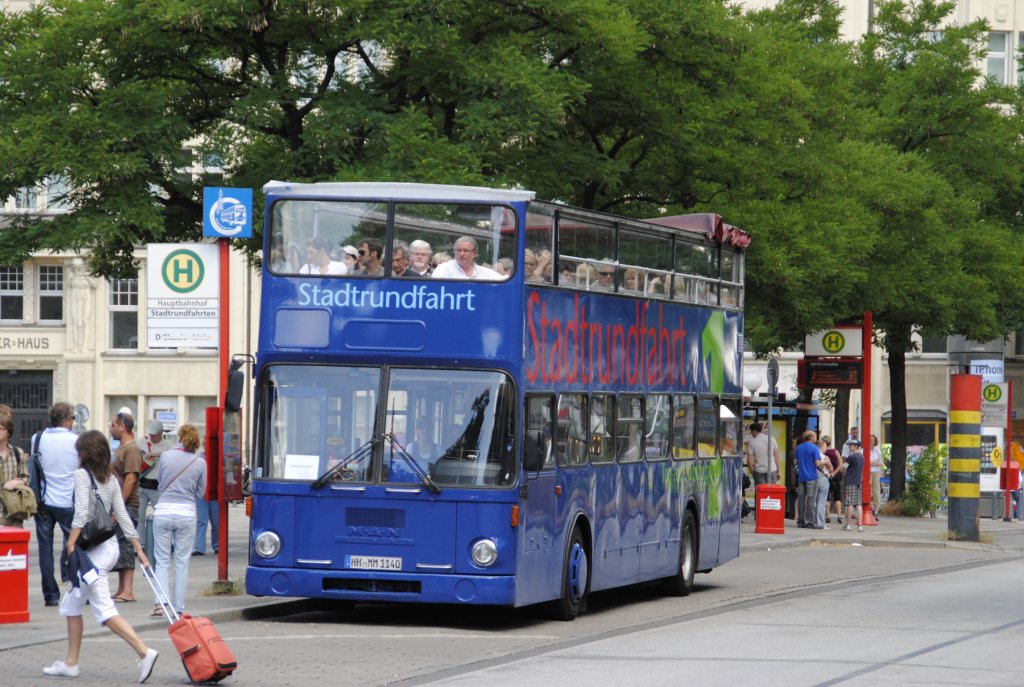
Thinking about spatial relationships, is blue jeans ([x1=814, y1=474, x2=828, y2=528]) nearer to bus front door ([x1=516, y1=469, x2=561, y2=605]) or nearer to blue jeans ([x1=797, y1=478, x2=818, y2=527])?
blue jeans ([x1=797, y1=478, x2=818, y2=527])

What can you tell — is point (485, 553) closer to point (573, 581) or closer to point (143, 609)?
point (573, 581)

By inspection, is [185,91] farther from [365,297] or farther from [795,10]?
[795,10]

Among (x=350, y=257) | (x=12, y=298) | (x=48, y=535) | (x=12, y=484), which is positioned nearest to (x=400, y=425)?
(x=350, y=257)

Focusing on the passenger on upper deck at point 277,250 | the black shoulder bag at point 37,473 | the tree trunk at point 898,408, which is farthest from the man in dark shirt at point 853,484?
the black shoulder bag at point 37,473

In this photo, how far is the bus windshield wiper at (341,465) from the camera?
15.6 metres

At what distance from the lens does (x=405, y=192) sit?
52.6 ft

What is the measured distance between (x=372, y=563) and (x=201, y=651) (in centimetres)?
398

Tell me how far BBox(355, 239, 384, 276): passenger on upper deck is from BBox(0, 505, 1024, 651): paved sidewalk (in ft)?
10.8

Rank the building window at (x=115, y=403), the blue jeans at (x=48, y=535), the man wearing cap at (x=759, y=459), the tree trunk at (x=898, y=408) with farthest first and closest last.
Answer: the building window at (x=115, y=403)
the tree trunk at (x=898, y=408)
the man wearing cap at (x=759, y=459)
the blue jeans at (x=48, y=535)

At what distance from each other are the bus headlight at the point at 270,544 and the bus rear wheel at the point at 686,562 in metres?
5.92

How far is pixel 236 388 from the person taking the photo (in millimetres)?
15836

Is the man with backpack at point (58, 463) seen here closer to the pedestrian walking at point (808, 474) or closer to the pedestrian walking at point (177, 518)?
the pedestrian walking at point (177, 518)

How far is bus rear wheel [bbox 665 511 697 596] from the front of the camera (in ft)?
67.5

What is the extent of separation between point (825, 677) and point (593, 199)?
618 inches
